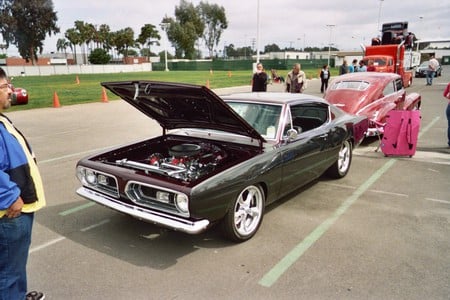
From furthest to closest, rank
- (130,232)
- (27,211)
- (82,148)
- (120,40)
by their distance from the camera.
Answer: (120,40), (82,148), (130,232), (27,211)

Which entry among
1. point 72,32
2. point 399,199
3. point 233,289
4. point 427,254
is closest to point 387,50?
point 399,199

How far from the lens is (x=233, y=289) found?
3.07 metres

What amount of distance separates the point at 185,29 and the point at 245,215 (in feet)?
302

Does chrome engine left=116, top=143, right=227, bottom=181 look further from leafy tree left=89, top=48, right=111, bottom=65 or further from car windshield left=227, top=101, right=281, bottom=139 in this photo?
leafy tree left=89, top=48, right=111, bottom=65

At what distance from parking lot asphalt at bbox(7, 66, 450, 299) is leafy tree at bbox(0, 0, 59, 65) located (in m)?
79.1

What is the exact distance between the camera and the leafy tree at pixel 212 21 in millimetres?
99438

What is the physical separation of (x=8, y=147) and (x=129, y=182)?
1.44m

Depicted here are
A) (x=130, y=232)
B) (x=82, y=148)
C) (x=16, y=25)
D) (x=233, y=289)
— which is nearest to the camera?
(x=233, y=289)

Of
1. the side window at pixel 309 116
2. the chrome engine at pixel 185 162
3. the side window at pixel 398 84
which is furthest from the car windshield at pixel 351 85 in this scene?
the chrome engine at pixel 185 162

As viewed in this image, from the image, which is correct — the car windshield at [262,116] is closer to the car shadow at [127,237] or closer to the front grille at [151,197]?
the car shadow at [127,237]

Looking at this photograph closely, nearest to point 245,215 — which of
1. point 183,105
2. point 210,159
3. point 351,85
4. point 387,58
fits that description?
point 210,159

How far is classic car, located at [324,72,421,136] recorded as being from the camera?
8.96 meters

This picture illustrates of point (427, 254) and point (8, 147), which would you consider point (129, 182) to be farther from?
point (427, 254)

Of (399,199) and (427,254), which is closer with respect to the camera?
(427,254)
